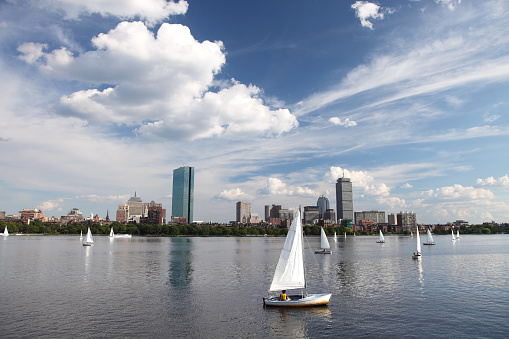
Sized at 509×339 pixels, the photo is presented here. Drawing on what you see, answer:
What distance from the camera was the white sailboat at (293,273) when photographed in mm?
48031

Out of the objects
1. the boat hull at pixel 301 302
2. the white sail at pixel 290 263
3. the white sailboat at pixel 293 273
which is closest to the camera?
the boat hull at pixel 301 302

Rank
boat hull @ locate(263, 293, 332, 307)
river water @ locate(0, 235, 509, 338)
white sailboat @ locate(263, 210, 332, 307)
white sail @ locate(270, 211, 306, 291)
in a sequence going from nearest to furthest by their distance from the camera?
river water @ locate(0, 235, 509, 338) < boat hull @ locate(263, 293, 332, 307) < white sailboat @ locate(263, 210, 332, 307) < white sail @ locate(270, 211, 306, 291)

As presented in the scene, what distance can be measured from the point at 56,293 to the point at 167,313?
22495 millimetres

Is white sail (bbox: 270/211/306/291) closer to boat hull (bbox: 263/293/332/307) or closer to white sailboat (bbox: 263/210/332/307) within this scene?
white sailboat (bbox: 263/210/332/307)

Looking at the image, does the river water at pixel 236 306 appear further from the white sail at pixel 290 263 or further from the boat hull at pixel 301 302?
the white sail at pixel 290 263

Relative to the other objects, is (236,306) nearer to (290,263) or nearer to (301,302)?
(301,302)

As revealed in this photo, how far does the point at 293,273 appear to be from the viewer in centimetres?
4959

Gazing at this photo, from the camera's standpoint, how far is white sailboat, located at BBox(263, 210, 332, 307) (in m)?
48.0

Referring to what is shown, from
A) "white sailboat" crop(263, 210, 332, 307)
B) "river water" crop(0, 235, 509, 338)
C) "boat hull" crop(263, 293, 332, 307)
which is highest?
"white sailboat" crop(263, 210, 332, 307)

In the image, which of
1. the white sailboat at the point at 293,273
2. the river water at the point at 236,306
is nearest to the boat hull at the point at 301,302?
the white sailboat at the point at 293,273

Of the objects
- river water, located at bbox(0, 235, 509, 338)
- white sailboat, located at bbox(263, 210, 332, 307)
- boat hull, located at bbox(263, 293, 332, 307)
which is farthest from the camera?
white sailboat, located at bbox(263, 210, 332, 307)

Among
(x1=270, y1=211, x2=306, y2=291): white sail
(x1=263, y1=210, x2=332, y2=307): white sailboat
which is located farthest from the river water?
(x1=270, y1=211, x2=306, y2=291): white sail

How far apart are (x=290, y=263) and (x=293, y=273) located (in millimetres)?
1555

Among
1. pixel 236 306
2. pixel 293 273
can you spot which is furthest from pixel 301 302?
pixel 236 306
